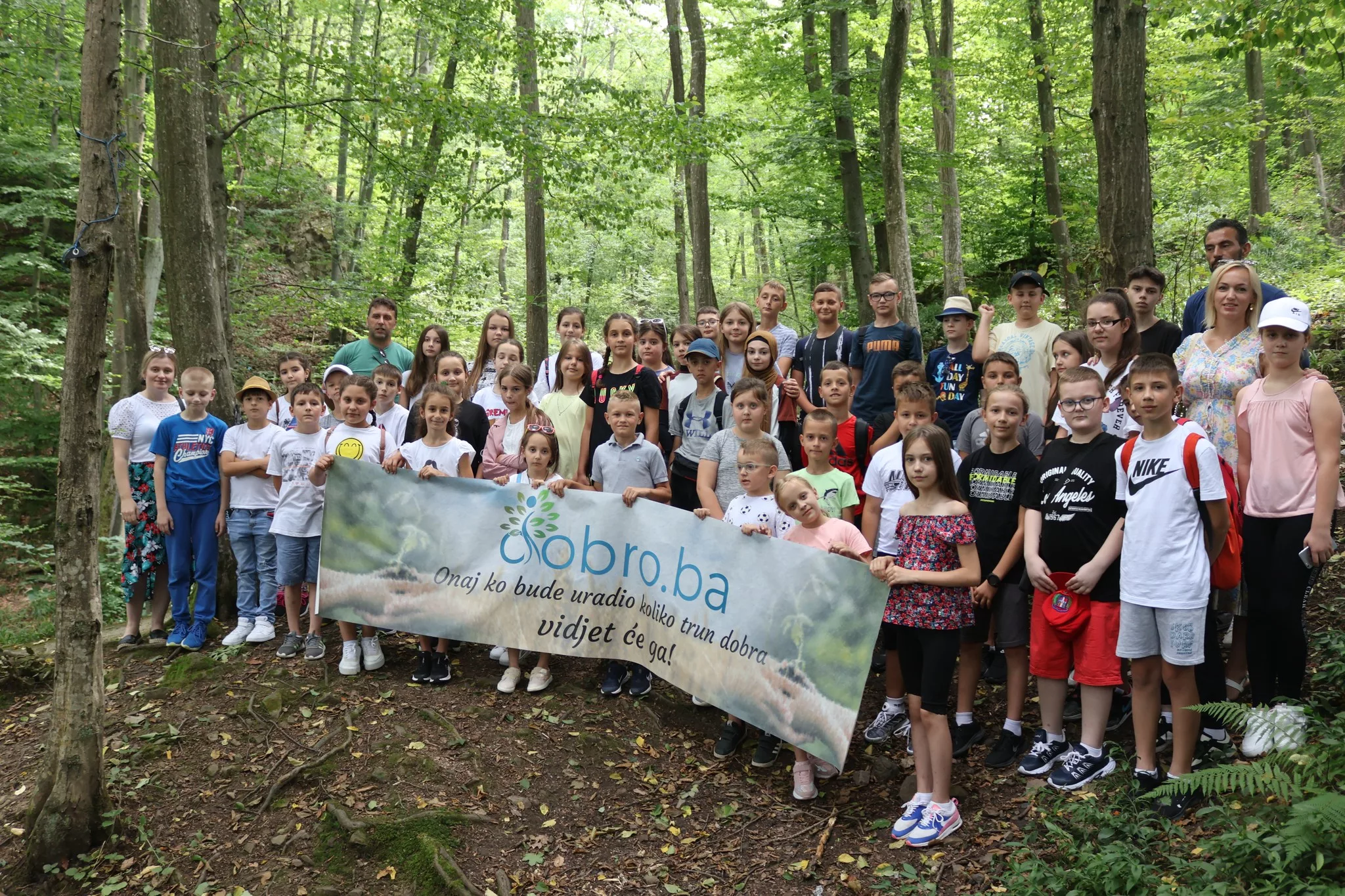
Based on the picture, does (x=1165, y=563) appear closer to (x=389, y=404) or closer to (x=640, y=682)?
(x=640, y=682)

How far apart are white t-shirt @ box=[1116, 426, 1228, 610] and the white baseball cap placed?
0.75 meters

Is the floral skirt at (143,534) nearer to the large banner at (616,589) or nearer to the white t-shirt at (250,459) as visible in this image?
the white t-shirt at (250,459)

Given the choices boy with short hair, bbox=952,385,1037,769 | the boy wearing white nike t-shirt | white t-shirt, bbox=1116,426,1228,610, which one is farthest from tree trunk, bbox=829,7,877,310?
white t-shirt, bbox=1116,426,1228,610

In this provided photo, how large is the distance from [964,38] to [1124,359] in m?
18.4

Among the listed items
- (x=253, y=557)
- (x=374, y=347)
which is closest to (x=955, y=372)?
(x=374, y=347)

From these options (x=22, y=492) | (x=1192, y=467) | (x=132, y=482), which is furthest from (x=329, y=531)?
(x=22, y=492)

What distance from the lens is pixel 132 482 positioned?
6867 millimetres

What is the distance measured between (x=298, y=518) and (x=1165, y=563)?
572 cm

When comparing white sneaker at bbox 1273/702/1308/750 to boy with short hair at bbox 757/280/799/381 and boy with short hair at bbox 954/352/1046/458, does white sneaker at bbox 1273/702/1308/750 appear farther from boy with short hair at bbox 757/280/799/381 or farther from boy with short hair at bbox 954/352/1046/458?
boy with short hair at bbox 757/280/799/381

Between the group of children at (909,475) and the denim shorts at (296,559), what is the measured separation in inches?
0.8

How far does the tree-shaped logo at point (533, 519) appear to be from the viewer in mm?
6004

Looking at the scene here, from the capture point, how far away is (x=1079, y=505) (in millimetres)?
4668

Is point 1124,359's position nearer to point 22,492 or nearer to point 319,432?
point 319,432

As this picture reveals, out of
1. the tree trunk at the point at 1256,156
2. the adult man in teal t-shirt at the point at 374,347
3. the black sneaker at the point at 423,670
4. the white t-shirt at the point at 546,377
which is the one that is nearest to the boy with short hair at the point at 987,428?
the white t-shirt at the point at 546,377
